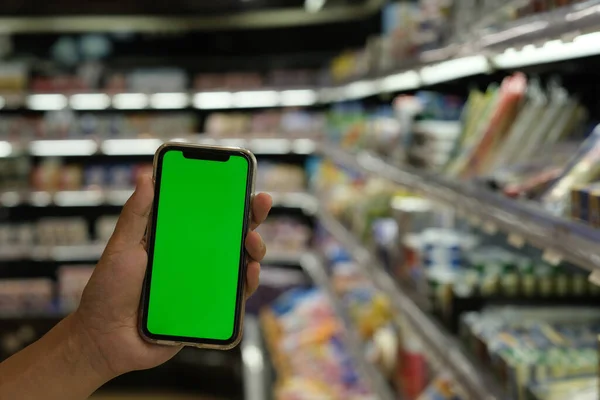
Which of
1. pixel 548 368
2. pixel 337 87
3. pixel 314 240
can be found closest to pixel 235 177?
pixel 548 368

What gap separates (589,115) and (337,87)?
2.90m

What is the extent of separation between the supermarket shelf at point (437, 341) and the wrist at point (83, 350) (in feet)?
2.74

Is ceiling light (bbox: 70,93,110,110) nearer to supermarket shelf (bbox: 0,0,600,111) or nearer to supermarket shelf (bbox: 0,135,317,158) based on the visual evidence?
supermarket shelf (bbox: 0,0,600,111)

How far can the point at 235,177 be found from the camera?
1169 mm

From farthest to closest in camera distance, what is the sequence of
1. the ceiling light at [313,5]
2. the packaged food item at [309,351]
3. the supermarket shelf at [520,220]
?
the ceiling light at [313,5] → the packaged food item at [309,351] → the supermarket shelf at [520,220]

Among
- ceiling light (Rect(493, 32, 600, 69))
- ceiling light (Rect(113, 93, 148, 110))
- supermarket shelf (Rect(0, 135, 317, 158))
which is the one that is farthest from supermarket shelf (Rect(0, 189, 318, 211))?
ceiling light (Rect(493, 32, 600, 69))

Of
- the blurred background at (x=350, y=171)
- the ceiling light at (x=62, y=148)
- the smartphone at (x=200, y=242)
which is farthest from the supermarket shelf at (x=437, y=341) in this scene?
the ceiling light at (x=62, y=148)

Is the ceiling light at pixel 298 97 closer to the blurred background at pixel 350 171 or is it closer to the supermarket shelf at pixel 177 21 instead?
the blurred background at pixel 350 171

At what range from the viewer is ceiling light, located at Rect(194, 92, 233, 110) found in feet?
19.4

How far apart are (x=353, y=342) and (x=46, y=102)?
11.8 ft

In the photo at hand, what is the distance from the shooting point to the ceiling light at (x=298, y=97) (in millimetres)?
5777

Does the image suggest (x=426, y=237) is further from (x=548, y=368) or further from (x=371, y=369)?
(x=548, y=368)

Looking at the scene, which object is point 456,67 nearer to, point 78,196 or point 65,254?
point 78,196

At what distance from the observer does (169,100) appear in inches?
230
